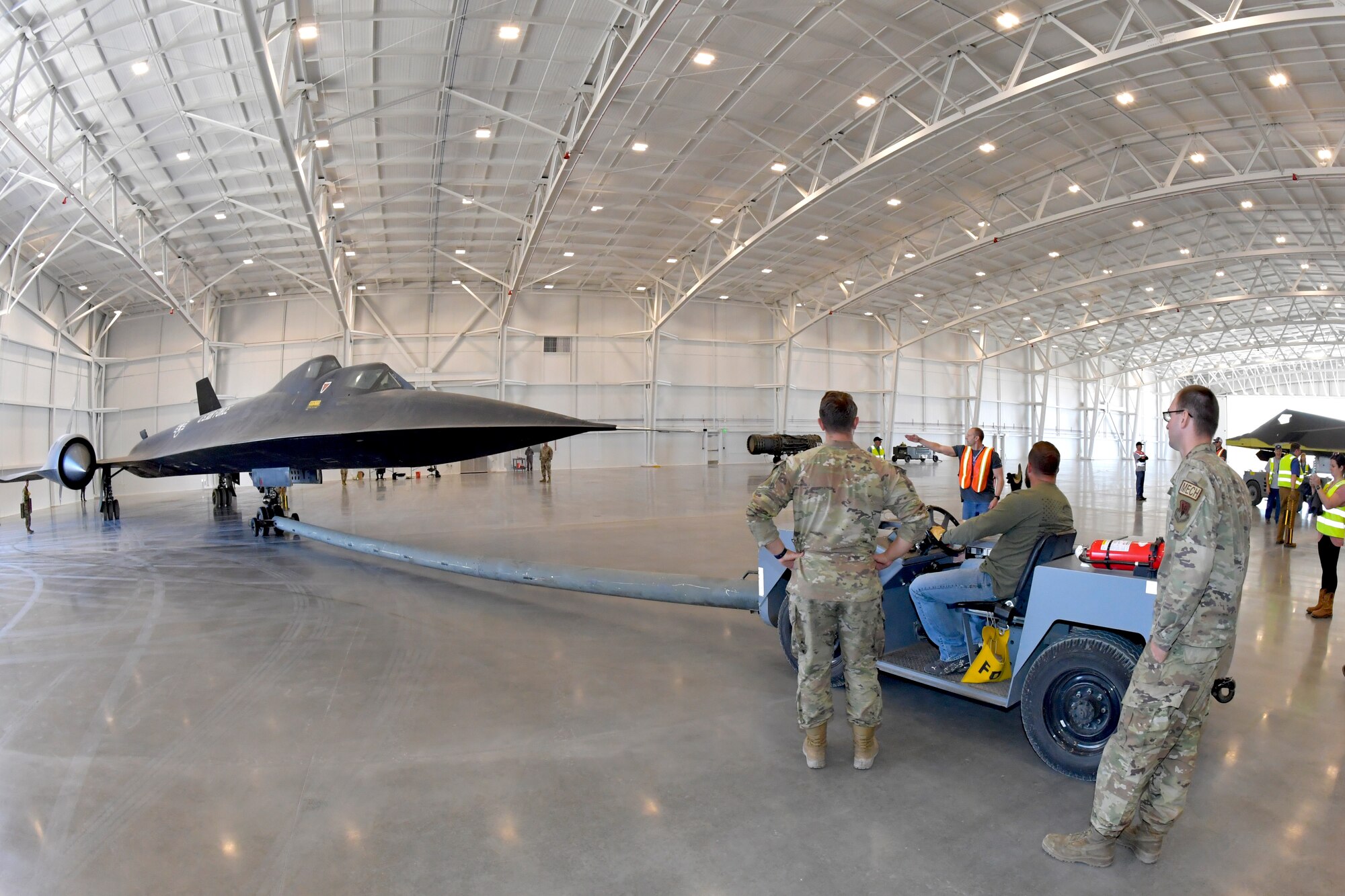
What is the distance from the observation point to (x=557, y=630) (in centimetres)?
602

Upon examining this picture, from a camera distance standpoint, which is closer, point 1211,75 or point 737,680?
point 737,680

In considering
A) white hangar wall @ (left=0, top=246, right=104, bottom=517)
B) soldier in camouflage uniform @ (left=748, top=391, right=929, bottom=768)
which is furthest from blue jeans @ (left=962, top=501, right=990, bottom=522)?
white hangar wall @ (left=0, top=246, right=104, bottom=517)

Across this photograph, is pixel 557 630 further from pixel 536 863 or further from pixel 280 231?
pixel 280 231

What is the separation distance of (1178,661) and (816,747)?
1628mm

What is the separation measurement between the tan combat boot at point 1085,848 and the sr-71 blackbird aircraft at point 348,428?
6.72 m

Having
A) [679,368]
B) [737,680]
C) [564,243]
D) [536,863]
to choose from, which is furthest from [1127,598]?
[679,368]

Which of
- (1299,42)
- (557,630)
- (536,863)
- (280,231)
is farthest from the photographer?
(280,231)

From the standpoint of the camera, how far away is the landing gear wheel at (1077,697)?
127 inches

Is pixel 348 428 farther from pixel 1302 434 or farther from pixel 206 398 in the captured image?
pixel 1302 434

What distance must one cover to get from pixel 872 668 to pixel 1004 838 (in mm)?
881

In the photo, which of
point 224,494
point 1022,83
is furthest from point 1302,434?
point 224,494

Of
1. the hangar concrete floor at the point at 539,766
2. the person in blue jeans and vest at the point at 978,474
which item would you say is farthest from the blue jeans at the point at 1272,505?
the person in blue jeans and vest at the point at 978,474

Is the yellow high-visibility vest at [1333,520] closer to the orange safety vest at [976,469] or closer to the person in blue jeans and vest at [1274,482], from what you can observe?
the orange safety vest at [976,469]

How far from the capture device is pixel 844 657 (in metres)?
3.42
